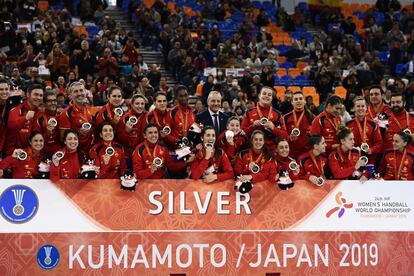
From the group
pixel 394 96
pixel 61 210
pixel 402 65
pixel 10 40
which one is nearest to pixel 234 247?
pixel 61 210

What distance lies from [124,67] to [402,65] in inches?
376

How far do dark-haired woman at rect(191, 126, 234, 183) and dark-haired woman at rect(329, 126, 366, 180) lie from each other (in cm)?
147

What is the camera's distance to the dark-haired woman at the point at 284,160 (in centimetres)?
970

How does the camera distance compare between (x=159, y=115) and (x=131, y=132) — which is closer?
(x=131, y=132)

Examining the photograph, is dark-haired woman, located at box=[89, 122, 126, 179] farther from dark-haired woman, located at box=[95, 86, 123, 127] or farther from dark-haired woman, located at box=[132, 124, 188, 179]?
dark-haired woman, located at box=[95, 86, 123, 127]

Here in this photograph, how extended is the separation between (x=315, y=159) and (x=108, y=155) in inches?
109

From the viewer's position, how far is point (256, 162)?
32.2 ft

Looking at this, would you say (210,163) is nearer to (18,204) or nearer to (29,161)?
(29,161)

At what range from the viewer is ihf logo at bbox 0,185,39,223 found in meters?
8.93

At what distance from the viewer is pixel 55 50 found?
61.1 ft

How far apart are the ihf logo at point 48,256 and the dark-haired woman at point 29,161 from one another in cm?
96

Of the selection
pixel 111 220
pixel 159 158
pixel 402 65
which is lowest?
pixel 402 65

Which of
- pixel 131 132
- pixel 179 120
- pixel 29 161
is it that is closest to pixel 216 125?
pixel 179 120

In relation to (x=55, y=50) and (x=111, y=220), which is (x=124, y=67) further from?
(x=111, y=220)
